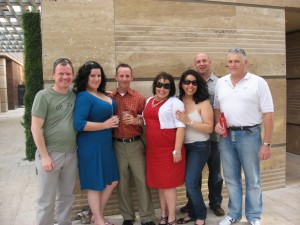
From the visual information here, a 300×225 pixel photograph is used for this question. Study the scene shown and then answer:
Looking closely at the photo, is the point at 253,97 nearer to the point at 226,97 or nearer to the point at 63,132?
the point at 226,97

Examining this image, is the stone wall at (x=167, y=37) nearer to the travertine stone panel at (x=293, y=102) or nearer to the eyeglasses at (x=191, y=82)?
the eyeglasses at (x=191, y=82)

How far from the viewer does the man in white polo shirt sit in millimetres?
3156

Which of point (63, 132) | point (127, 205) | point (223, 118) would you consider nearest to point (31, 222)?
point (127, 205)

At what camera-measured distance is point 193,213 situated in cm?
356

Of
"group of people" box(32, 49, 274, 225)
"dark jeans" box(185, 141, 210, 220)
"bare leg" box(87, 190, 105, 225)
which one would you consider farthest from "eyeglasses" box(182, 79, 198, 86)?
"bare leg" box(87, 190, 105, 225)

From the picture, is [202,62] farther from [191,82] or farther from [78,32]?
[78,32]

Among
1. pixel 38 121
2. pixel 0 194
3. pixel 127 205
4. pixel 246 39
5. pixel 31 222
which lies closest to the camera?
pixel 38 121

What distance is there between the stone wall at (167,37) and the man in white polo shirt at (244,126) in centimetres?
87

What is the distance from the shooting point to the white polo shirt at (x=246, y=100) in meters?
3.14

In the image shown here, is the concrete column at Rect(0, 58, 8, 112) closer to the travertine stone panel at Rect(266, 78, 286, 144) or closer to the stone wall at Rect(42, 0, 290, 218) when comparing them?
the stone wall at Rect(42, 0, 290, 218)

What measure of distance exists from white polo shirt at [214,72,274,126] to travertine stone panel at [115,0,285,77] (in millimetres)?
1012

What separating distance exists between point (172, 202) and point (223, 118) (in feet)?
3.47

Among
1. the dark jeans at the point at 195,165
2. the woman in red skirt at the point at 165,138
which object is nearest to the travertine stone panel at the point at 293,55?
the dark jeans at the point at 195,165

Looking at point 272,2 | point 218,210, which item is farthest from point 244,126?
point 272,2
